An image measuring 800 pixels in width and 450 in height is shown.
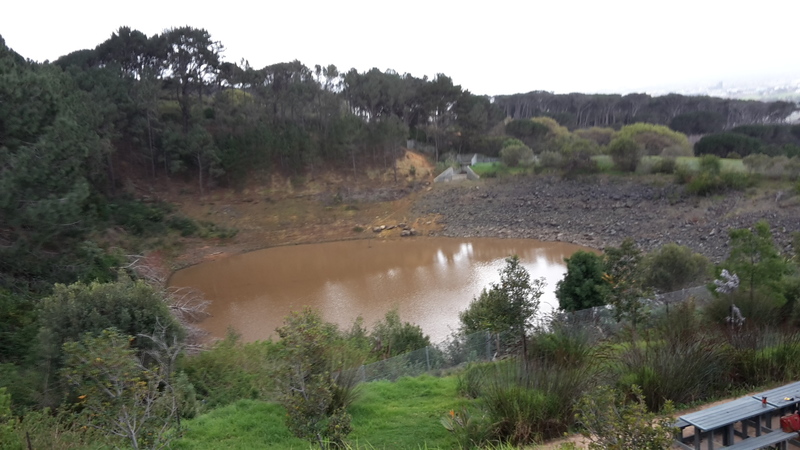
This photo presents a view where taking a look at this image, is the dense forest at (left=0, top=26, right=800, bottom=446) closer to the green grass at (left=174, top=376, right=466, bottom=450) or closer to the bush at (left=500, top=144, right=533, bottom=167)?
the bush at (left=500, top=144, right=533, bottom=167)

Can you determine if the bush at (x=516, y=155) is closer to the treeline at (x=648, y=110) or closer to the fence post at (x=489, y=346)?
the treeline at (x=648, y=110)

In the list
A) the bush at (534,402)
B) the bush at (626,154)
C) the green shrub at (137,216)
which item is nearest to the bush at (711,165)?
the bush at (626,154)

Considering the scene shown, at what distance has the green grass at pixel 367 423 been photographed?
558 cm

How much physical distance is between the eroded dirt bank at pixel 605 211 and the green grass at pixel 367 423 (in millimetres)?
18014

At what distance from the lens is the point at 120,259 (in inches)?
674

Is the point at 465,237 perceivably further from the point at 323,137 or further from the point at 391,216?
the point at 323,137

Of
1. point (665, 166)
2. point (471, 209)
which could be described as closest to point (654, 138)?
point (665, 166)

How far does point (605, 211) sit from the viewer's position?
28.7 m

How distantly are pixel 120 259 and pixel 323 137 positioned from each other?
2222 cm

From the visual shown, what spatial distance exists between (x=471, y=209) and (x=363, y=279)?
466 inches

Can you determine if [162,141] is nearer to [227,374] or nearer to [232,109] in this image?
[232,109]

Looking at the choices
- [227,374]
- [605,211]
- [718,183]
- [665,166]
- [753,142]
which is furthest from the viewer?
[753,142]

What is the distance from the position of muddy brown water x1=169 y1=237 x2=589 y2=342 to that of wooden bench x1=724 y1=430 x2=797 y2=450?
9988 mm

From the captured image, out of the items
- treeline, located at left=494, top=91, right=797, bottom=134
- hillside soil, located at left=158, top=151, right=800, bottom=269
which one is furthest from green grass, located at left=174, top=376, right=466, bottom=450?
treeline, located at left=494, top=91, right=797, bottom=134
